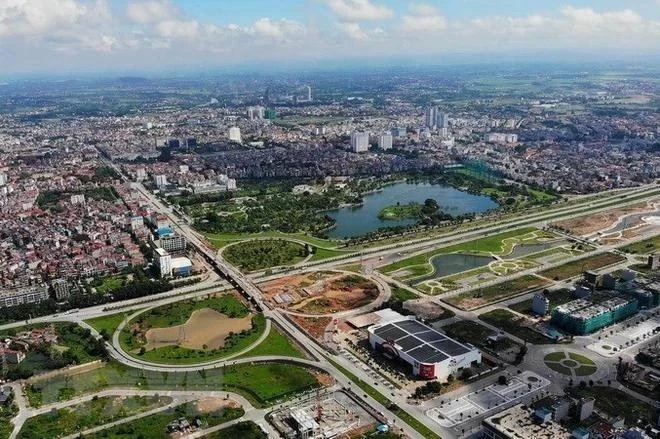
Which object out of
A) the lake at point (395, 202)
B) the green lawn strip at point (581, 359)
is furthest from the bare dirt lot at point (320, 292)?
the green lawn strip at point (581, 359)

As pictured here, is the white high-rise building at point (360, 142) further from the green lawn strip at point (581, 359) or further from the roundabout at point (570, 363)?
the green lawn strip at point (581, 359)

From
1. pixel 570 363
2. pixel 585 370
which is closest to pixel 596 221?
pixel 570 363

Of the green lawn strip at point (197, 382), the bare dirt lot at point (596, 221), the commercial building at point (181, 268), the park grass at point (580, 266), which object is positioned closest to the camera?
the green lawn strip at point (197, 382)

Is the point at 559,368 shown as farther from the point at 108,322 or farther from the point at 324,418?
the point at 108,322

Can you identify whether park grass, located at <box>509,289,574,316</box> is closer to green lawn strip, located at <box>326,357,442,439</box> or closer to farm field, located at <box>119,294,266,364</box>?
green lawn strip, located at <box>326,357,442,439</box>

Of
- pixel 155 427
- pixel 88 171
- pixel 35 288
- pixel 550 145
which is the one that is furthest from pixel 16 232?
pixel 550 145

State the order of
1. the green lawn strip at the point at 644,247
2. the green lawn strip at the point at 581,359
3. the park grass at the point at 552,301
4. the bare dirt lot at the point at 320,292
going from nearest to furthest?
the green lawn strip at the point at 581,359 < the park grass at the point at 552,301 < the bare dirt lot at the point at 320,292 < the green lawn strip at the point at 644,247

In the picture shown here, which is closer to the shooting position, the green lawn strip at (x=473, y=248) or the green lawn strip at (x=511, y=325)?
the green lawn strip at (x=511, y=325)

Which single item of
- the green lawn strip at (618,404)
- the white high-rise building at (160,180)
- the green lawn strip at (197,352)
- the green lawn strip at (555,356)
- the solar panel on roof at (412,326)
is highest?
the white high-rise building at (160,180)

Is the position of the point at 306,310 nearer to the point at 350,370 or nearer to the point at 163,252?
the point at 350,370
